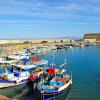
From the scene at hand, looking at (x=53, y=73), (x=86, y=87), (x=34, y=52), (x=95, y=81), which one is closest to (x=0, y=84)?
(x=53, y=73)

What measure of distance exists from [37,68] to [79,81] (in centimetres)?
721

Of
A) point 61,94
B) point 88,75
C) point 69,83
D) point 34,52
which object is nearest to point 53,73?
point 69,83

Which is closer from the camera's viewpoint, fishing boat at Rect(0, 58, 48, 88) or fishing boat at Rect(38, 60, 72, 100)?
fishing boat at Rect(38, 60, 72, 100)

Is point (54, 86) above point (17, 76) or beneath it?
beneath

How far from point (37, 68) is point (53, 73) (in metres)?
Result: 6.09

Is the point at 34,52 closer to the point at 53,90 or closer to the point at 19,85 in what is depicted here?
the point at 19,85

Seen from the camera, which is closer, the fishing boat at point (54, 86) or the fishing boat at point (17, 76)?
the fishing boat at point (54, 86)

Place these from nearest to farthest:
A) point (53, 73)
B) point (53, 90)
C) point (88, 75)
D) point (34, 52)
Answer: point (53, 90), point (53, 73), point (88, 75), point (34, 52)

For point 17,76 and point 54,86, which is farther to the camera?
point 17,76

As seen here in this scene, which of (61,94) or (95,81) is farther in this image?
(95,81)

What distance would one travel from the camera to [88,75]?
157ft

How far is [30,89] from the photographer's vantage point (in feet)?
121

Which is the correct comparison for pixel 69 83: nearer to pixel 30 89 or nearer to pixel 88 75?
pixel 30 89

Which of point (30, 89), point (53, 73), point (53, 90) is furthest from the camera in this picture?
point (53, 73)
